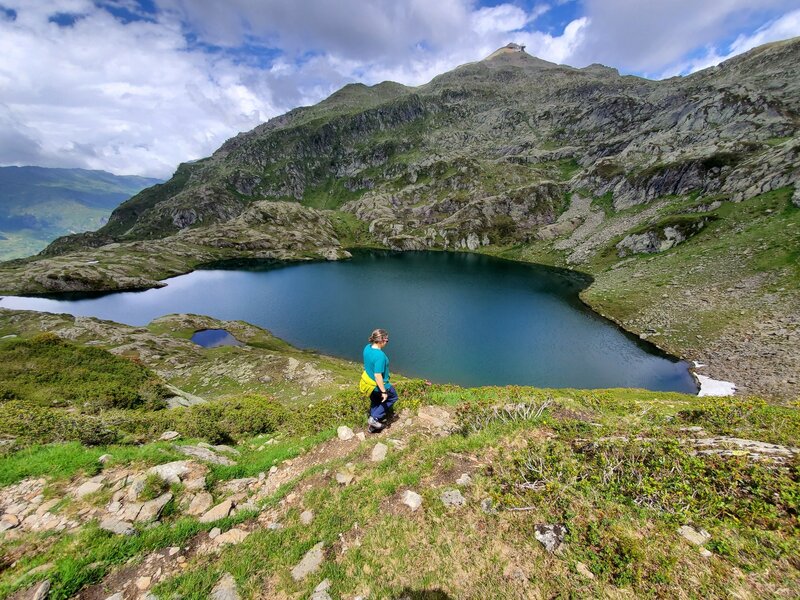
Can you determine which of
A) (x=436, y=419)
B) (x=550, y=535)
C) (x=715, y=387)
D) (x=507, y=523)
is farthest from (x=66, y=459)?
(x=715, y=387)

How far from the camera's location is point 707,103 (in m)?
164

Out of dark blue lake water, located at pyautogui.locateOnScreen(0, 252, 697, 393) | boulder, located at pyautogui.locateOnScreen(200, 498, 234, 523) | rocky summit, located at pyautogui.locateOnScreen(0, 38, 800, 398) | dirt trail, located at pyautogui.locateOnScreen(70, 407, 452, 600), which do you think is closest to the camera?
dirt trail, located at pyautogui.locateOnScreen(70, 407, 452, 600)

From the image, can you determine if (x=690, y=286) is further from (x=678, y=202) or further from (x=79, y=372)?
(x=79, y=372)

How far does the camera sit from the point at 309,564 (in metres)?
7.09

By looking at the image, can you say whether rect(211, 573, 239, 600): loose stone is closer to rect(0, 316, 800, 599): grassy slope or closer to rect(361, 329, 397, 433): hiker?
rect(0, 316, 800, 599): grassy slope

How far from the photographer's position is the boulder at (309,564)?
270 inches

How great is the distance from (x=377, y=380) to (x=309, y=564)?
18.9ft

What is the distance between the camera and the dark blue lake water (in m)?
52.3

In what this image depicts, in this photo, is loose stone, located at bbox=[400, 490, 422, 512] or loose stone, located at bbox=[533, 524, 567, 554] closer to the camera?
loose stone, located at bbox=[533, 524, 567, 554]

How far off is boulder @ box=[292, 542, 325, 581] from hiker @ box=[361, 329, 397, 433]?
17.4ft

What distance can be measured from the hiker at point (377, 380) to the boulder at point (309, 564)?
531cm

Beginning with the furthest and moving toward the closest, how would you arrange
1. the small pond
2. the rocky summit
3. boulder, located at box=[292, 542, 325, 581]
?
the small pond
the rocky summit
boulder, located at box=[292, 542, 325, 581]

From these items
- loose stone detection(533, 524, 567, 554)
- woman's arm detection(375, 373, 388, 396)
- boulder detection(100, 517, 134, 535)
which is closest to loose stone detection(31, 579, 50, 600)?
boulder detection(100, 517, 134, 535)

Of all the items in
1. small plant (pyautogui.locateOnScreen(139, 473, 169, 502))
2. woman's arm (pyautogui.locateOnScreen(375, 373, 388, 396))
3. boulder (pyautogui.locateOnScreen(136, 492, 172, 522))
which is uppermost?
woman's arm (pyautogui.locateOnScreen(375, 373, 388, 396))
